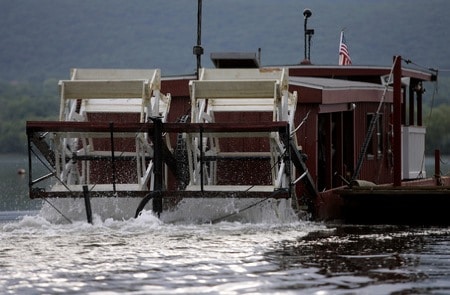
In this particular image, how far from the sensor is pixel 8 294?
11297 mm

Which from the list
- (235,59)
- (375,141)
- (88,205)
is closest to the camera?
(88,205)

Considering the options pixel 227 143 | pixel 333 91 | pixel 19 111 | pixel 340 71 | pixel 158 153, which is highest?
pixel 19 111

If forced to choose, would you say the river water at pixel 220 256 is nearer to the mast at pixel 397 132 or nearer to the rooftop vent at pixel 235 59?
the mast at pixel 397 132

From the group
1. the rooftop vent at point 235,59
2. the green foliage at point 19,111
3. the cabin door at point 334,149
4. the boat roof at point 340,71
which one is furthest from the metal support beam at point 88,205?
the green foliage at point 19,111

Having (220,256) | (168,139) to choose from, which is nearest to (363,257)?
(220,256)

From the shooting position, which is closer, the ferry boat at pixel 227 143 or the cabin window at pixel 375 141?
the ferry boat at pixel 227 143

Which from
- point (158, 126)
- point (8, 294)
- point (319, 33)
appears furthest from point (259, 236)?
point (319, 33)

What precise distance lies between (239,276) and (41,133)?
23.8ft

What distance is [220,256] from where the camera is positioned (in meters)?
13.9

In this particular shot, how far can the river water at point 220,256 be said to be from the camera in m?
11.8

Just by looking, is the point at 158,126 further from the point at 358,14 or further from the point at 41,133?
the point at 358,14

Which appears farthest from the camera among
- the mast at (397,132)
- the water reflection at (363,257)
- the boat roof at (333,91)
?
the boat roof at (333,91)

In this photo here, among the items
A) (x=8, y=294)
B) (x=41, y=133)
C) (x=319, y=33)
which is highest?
(x=319, y=33)

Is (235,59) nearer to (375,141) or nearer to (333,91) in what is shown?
(333,91)
